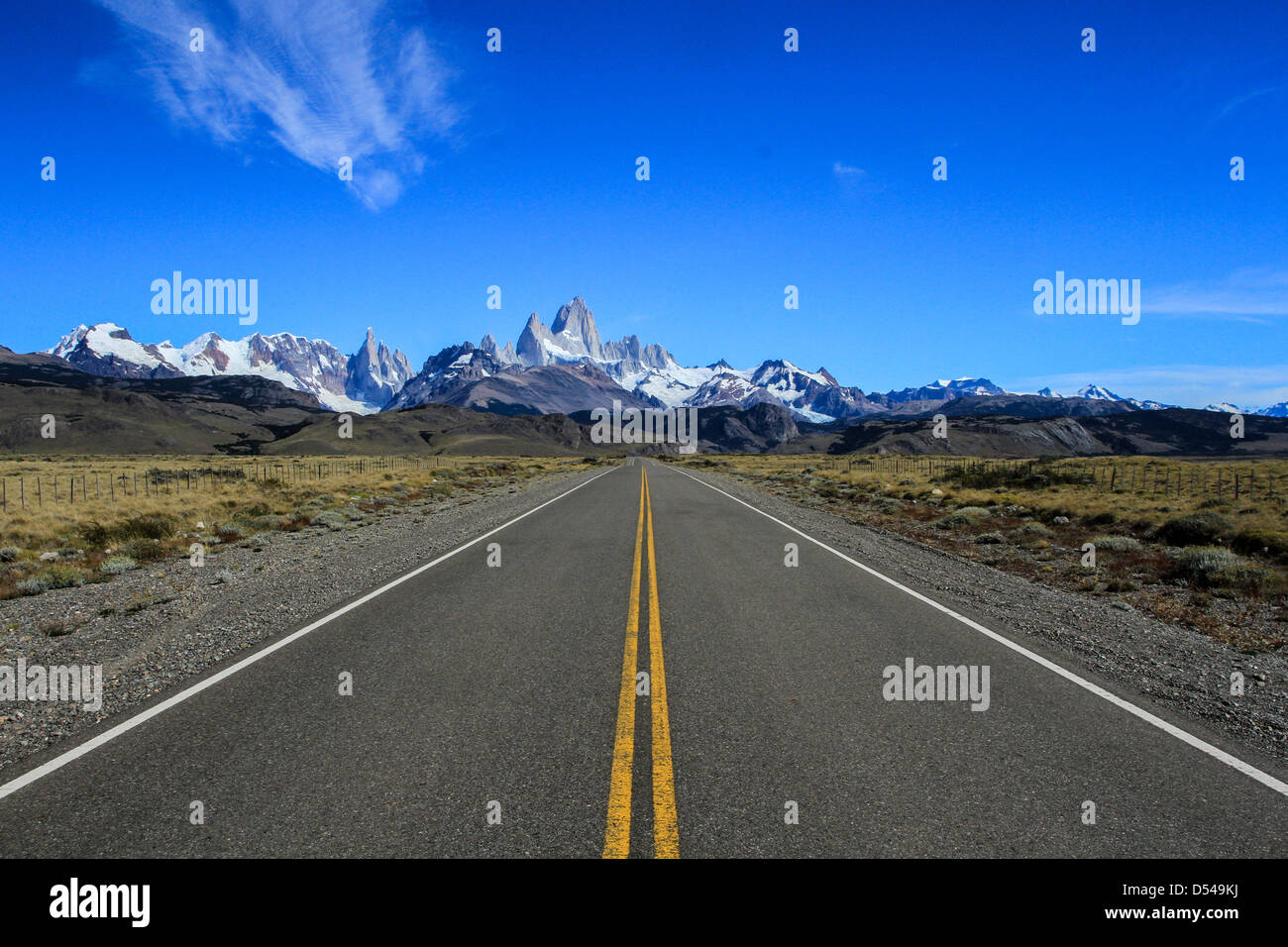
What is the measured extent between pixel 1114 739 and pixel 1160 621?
5886 mm

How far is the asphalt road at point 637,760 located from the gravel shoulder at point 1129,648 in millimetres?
426

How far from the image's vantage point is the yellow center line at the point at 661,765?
12.3ft

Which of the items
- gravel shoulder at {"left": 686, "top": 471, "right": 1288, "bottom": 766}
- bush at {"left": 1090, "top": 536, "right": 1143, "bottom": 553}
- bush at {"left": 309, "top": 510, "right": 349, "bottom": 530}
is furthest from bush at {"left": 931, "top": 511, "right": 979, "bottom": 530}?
bush at {"left": 309, "top": 510, "right": 349, "bottom": 530}

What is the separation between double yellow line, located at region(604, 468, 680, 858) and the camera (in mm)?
3744

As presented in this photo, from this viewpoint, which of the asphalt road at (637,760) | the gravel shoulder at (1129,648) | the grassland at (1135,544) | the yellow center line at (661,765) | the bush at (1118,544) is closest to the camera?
the yellow center line at (661,765)

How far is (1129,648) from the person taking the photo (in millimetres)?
8055

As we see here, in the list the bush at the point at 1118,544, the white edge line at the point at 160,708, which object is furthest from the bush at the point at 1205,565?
the white edge line at the point at 160,708

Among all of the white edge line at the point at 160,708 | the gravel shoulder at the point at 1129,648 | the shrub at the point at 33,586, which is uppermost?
the shrub at the point at 33,586

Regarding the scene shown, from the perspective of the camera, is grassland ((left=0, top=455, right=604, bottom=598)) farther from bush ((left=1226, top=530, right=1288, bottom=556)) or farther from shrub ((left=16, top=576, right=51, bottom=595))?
bush ((left=1226, top=530, right=1288, bottom=556))

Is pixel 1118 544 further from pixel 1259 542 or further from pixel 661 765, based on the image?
pixel 661 765

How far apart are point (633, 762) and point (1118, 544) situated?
16.6 meters

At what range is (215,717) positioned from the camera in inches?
220

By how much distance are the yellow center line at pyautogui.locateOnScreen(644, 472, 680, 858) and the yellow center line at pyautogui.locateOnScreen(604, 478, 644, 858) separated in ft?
0.53

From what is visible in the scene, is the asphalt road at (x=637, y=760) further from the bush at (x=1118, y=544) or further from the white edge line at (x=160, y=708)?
the bush at (x=1118, y=544)
